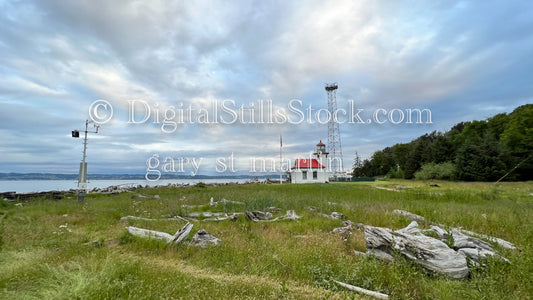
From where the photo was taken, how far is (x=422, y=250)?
5.13m

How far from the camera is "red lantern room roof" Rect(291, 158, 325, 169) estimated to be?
49000mm

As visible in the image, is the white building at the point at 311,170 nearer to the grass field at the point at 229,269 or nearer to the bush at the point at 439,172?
the bush at the point at 439,172

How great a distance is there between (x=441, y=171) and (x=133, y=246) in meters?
57.8

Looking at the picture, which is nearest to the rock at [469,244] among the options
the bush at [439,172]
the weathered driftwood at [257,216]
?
the weathered driftwood at [257,216]

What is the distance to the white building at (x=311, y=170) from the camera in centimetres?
4878

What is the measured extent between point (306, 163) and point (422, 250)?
44635 mm

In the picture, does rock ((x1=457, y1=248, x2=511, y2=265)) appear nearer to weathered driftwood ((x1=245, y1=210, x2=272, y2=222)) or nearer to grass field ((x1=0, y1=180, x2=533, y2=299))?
grass field ((x1=0, y1=180, x2=533, y2=299))

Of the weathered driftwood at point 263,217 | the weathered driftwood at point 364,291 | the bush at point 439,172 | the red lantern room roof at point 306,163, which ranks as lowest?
the weathered driftwood at point 364,291

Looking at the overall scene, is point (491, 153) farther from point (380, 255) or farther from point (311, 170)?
point (380, 255)

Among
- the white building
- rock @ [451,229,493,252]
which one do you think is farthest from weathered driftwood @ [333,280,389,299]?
the white building

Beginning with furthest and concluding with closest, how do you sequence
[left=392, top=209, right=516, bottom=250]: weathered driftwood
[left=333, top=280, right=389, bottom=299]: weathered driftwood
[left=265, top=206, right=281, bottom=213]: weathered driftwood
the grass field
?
1. [left=265, top=206, right=281, bottom=213]: weathered driftwood
2. [left=392, top=209, right=516, bottom=250]: weathered driftwood
3. [left=333, top=280, right=389, bottom=299]: weathered driftwood
4. the grass field

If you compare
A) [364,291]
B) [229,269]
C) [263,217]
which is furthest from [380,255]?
[263,217]

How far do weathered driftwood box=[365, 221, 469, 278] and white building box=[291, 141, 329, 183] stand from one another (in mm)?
43320

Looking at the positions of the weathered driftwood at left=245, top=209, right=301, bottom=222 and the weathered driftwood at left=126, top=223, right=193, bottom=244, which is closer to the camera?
the weathered driftwood at left=126, top=223, right=193, bottom=244
